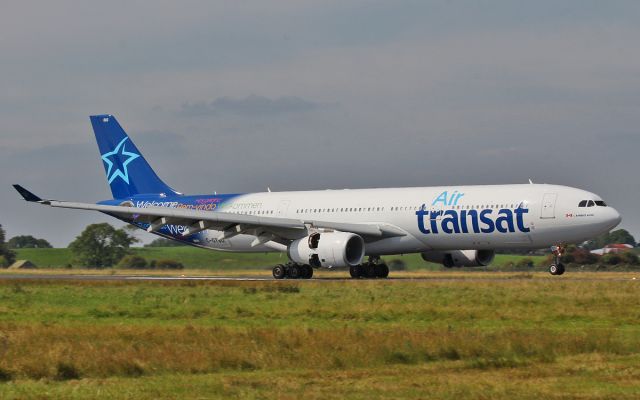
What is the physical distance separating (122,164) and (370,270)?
16.8m

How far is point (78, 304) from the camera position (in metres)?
30.4

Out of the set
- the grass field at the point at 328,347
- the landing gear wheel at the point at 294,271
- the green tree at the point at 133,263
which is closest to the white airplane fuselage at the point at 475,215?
the landing gear wheel at the point at 294,271

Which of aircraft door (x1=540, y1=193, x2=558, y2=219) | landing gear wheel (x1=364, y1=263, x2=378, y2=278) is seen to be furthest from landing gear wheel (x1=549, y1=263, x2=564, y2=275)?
landing gear wheel (x1=364, y1=263, x2=378, y2=278)

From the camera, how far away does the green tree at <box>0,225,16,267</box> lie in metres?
84.9

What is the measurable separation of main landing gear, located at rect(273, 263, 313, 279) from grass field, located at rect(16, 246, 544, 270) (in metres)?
11.7

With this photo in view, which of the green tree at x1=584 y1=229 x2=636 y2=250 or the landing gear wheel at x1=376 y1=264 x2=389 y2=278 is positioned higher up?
the green tree at x1=584 y1=229 x2=636 y2=250

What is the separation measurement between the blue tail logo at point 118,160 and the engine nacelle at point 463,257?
684 inches

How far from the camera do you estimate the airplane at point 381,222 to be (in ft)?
140

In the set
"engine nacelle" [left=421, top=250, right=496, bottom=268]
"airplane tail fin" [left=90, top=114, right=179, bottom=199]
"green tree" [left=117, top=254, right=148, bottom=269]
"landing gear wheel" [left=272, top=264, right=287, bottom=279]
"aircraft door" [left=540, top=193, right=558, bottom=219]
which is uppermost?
"airplane tail fin" [left=90, top=114, right=179, bottom=199]

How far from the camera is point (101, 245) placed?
87.1 m

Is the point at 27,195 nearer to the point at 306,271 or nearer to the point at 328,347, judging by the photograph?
the point at 306,271

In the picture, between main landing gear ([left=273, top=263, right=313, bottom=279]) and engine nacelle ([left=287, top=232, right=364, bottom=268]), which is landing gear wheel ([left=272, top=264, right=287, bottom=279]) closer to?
main landing gear ([left=273, top=263, right=313, bottom=279])

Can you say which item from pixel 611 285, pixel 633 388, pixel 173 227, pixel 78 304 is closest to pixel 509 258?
pixel 173 227

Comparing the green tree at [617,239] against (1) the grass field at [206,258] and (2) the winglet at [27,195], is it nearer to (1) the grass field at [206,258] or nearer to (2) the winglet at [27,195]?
(1) the grass field at [206,258]
